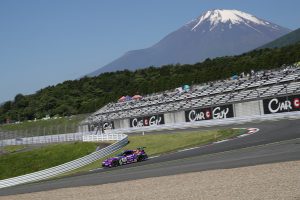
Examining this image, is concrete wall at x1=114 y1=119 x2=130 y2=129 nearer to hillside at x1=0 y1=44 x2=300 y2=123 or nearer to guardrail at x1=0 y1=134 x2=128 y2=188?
guardrail at x1=0 y1=134 x2=128 y2=188

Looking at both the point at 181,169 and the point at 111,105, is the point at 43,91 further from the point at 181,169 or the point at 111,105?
the point at 181,169

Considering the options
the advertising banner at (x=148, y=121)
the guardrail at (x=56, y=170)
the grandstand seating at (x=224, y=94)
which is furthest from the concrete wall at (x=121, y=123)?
the guardrail at (x=56, y=170)

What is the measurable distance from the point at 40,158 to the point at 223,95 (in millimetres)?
21195

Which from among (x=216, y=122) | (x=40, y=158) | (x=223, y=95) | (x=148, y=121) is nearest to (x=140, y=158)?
(x=40, y=158)

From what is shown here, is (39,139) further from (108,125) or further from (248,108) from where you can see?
(248,108)

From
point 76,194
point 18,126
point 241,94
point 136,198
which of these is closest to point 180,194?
point 136,198

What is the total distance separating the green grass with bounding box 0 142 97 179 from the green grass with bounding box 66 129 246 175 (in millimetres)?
5497

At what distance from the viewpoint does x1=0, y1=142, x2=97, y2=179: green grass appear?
4711 cm

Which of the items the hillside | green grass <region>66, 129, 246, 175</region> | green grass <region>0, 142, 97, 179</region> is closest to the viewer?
green grass <region>66, 129, 246, 175</region>

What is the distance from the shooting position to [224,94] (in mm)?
58125

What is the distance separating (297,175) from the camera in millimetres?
15242

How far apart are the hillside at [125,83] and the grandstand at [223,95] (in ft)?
63.0

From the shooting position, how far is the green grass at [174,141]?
38094mm

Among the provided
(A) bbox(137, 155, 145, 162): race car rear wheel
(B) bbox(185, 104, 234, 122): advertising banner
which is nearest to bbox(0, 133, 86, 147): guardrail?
(B) bbox(185, 104, 234, 122): advertising banner
